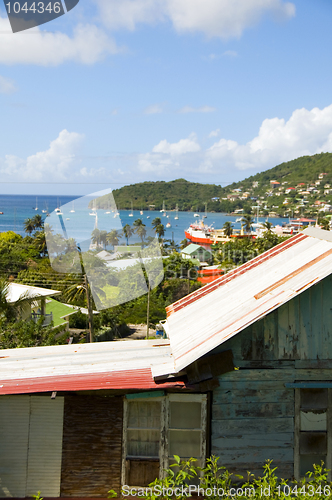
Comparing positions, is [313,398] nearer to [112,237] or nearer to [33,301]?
[33,301]

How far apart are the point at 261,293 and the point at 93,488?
3.80 m

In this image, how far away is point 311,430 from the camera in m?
5.92

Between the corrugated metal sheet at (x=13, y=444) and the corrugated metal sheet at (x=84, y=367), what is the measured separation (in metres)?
0.32

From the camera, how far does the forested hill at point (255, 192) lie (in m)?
97.6

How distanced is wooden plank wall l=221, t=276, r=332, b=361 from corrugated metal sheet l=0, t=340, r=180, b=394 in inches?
47.0

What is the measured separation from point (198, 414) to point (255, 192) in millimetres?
110835

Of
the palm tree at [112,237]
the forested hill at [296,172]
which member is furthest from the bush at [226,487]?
the forested hill at [296,172]

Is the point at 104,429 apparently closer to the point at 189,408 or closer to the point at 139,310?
the point at 189,408

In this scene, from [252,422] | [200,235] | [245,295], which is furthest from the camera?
[200,235]

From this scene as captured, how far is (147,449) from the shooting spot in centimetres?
590

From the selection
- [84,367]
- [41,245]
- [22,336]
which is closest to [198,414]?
[84,367]

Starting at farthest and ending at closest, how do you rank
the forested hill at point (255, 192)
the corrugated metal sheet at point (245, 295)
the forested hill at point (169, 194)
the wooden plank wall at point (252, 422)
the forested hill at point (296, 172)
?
the forested hill at point (296, 172), the forested hill at point (255, 192), the forested hill at point (169, 194), the wooden plank wall at point (252, 422), the corrugated metal sheet at point (245, 295)

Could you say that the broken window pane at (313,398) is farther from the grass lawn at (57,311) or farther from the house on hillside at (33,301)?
the grass lawn at (57,311)

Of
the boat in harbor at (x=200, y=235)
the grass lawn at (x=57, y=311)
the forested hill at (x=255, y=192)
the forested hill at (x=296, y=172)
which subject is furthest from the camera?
the forested hill at (x=296, y=172)
